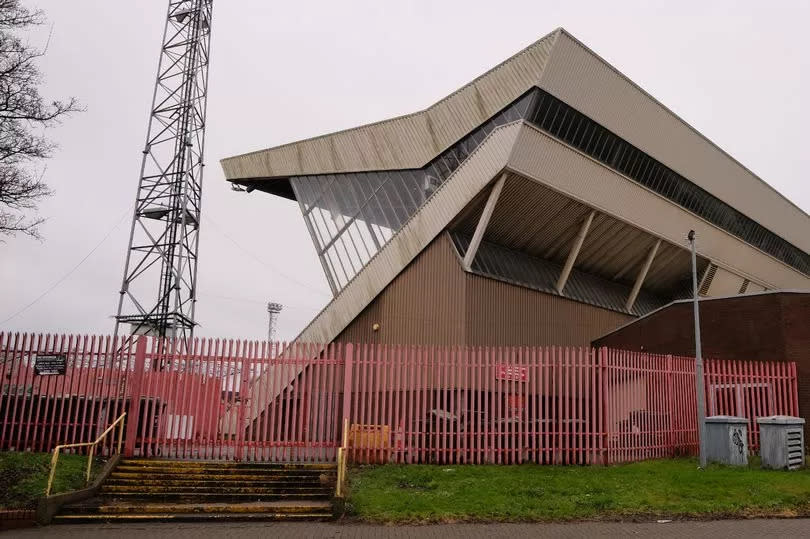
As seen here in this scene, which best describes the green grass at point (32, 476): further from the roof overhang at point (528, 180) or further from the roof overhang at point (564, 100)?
the roof overhang at point (564, 100)

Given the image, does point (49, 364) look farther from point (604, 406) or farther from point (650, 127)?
point (650, 127)

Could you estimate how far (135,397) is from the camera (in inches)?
569

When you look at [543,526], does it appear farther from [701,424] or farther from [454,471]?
[701,424]

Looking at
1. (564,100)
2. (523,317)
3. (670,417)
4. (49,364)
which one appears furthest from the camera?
(523,317)

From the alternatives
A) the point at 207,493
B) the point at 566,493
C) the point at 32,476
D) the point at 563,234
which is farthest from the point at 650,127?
the point at 32,476

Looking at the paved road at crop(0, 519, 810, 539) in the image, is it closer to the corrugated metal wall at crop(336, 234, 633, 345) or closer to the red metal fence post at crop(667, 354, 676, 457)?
the red metal fence post at crop(667, 354, 676, 457)

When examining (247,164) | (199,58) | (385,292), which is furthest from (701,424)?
(199,58)

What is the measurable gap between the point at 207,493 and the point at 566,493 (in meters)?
6.41

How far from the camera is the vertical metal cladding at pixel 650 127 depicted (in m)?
23.9

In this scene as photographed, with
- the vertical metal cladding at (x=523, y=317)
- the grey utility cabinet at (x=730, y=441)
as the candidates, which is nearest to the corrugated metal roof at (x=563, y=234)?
the vertical metal cladding at (x=523, y=317)

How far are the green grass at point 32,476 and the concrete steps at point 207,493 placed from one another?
0.54 metres

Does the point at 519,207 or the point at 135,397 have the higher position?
the point at 519,207

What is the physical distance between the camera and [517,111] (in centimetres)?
2378

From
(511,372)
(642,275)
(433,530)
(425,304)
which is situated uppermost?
(642,275)
